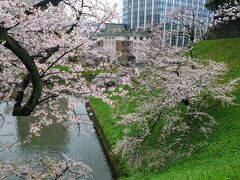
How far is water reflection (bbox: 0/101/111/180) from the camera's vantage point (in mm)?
17531

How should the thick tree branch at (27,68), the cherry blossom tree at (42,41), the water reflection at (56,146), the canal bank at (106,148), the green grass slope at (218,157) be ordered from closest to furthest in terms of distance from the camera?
the thick tree branch at (27,68) → the cherry blossom tree at (42,41) → the green grass slope at (218,157) → the canal bank at (106,148) → the water reflection at (56,146)

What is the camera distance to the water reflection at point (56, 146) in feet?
57.5

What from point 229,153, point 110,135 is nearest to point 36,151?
point 110,135

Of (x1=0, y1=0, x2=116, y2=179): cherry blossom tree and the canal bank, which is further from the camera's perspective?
the canal bank

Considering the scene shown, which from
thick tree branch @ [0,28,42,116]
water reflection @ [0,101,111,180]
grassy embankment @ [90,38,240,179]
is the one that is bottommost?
water reflection @ [0,101,111,180]

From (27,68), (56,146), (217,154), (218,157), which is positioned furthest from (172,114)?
(27,68)

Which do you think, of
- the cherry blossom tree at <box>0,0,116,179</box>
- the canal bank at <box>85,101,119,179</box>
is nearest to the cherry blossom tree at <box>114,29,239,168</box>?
the canal bank at <box>85,101,119,179</box>

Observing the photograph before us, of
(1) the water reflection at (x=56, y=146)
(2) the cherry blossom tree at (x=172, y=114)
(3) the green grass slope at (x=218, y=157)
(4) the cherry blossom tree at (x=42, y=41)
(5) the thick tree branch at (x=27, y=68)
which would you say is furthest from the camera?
(1) the water reflection at (x=56, y=146)

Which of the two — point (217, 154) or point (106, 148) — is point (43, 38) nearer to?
point (217, 154)

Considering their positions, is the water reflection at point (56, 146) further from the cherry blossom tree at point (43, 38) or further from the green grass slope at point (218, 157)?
the cherry blossom tree at point (43, 38)

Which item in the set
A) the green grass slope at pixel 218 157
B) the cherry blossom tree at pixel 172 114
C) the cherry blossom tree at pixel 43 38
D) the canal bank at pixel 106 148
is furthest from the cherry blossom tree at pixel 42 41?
the canal bank at pixel 106 148

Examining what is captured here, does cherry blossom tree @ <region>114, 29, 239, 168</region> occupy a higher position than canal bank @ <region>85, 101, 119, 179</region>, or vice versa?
cherry blossom tree @ <region>114, 29, 239, 168</region>

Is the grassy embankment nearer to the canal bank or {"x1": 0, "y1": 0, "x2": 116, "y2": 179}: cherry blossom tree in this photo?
the canal bank

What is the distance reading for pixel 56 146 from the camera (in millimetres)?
19969
